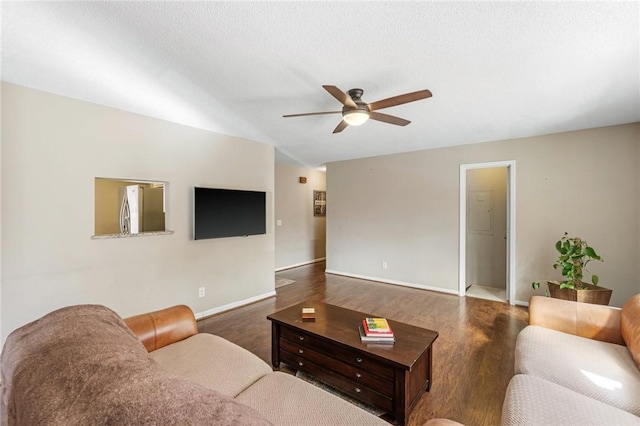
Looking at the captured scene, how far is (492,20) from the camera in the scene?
1667mm

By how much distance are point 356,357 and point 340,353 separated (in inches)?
4.8

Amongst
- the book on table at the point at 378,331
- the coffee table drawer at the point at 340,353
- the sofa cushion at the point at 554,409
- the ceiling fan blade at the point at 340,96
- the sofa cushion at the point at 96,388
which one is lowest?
the coffee table drawer at the point at 340,353

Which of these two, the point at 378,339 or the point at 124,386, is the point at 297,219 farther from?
the point at 124,386

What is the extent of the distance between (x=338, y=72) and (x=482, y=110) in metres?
1.80

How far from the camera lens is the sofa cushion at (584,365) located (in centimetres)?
137

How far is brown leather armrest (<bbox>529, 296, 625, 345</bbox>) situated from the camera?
186 cm

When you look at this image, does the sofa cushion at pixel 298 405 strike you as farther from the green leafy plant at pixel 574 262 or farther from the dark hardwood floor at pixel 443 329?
the green leafy plant at pixel 574 262

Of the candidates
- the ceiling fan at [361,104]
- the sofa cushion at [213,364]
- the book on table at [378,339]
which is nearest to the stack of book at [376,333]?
the book on table at [378,339]

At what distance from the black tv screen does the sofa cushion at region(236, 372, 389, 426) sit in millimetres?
2321

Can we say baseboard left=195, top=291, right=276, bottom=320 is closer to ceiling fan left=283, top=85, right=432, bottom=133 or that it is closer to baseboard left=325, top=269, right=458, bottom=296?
baseboard left=325, top=269, right=458, bottom=296

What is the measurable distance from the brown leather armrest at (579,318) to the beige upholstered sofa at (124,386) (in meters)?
1.74

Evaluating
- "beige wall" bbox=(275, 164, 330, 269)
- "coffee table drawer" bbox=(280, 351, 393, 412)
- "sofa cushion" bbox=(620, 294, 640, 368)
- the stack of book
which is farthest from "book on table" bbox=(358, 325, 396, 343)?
"beige wall" bbox=(275, 164, 330, 269)

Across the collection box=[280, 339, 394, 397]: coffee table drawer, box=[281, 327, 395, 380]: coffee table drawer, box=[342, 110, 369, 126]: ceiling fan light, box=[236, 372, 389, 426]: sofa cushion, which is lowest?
box=[280, 339, 394, 397]: coffee table drawer

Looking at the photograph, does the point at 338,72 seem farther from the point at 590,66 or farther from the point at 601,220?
the point at 601,220
